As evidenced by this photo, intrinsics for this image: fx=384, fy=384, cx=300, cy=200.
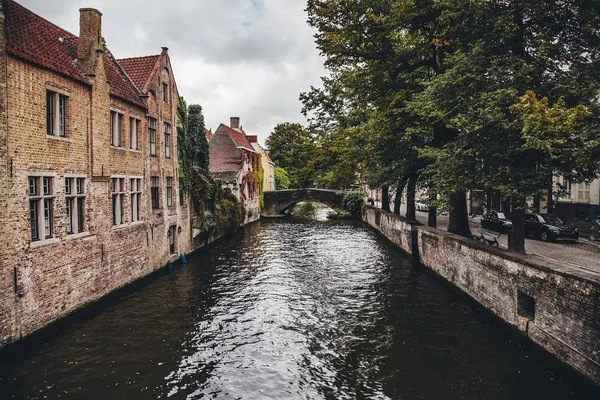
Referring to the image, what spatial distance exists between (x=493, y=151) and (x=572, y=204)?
21231 mm

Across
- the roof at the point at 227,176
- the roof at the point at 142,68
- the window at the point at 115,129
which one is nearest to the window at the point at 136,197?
the window at the point at 115,129

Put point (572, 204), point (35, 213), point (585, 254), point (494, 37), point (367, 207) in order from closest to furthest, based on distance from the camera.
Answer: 1. point (35, 213)
2. point (494, 37)
3. point (585, 254)
4. point (572, 204)
5. point (367, 207)

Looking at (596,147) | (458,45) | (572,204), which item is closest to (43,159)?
(458,45)

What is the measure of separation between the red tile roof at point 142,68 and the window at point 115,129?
3006 mm

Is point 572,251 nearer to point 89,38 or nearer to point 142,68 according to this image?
point 89,38

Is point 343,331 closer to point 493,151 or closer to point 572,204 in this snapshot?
point 493,151

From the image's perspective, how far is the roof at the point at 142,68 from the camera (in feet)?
63.4

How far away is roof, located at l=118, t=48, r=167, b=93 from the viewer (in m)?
19.3

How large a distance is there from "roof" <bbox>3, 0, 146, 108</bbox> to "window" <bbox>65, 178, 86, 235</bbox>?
3.60 m

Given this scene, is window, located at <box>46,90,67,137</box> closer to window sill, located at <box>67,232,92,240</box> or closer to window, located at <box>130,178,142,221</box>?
window sill, located at <box>67,232,92,240</box>

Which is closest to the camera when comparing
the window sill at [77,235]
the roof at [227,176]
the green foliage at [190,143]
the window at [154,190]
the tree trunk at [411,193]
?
the window sill at [77,235]

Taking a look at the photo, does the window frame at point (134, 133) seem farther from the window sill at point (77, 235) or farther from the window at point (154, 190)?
the window sill at point (77, 235)

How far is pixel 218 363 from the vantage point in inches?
398

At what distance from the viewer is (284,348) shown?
1096 centimetres
